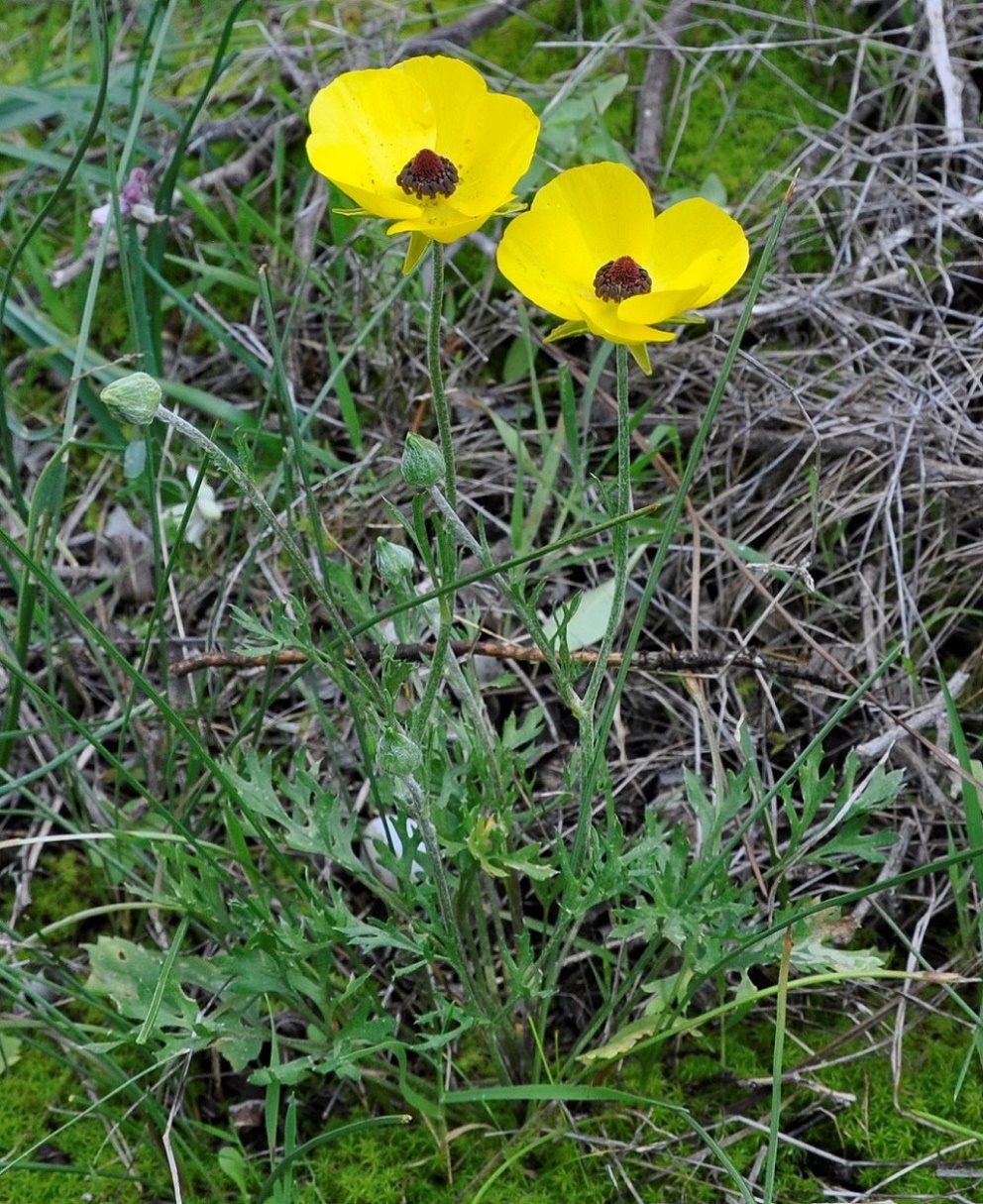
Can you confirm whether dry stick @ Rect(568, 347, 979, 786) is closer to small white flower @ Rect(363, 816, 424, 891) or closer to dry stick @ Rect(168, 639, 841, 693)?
dry stick @ Rect(168, 639, 841, 693)

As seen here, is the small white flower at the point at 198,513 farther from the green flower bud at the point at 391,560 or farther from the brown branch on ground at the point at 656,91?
the brown branch on ground at the point at 656,91

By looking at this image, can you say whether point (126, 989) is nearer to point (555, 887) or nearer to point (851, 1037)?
point (555, 887)

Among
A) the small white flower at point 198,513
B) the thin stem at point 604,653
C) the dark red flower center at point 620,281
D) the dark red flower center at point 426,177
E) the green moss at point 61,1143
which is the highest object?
the dark red flower center at point 426,177

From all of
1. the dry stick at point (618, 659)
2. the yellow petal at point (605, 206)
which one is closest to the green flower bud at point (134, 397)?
the yellow petal at point (605, 206)

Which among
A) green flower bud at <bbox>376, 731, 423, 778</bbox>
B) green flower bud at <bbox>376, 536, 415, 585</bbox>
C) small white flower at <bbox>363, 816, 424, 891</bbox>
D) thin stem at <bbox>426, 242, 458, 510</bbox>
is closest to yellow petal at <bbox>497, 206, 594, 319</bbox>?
thin stem at <bbox>426, 242, 458, 510</bbox>

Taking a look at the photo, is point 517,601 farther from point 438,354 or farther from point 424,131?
point 424,131

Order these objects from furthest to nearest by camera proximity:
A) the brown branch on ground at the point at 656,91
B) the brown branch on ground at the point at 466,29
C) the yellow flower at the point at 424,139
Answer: the brown branch on ground at the point at 466,29
the brown branch on ground at the point at 656,91
the yellow flower at the point at 424,139

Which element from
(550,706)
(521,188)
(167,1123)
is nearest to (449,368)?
(521,188)

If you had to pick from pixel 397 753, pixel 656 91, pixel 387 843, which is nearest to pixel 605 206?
pixel 397 753
